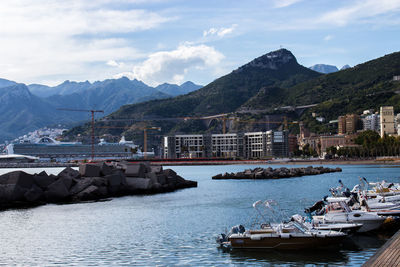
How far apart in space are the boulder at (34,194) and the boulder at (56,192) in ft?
2.14

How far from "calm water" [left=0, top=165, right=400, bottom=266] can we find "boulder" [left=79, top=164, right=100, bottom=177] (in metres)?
9.59

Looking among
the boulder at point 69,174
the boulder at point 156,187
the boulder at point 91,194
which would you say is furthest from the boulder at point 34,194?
the boulder at point 156,187

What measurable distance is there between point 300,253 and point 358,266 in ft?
10.8

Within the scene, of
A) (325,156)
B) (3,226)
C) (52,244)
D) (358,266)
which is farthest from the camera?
(325,156)

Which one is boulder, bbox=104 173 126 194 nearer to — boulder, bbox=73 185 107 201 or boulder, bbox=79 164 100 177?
→ boulder, bbox=73 185 107 201

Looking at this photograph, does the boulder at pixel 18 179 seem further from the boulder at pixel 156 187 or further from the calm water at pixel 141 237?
the boulder at pixel 156 187

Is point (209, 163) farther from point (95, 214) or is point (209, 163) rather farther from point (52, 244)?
point (52, 244)

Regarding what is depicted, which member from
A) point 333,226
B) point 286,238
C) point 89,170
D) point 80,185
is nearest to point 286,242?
point 286,238

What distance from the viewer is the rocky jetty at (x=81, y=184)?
4525 centimetres

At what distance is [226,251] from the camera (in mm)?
23891

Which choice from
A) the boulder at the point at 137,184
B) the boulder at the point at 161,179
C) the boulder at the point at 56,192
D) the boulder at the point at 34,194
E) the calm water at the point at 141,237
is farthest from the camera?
the boulder at the point at 161,179

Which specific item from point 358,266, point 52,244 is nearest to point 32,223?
point 52,244

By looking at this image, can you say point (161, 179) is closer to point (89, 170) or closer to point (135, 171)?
point (135, 171)

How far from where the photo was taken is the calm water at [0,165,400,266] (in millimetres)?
22500
